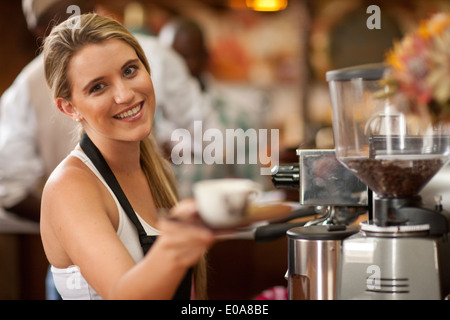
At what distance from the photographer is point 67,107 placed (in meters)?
1.11

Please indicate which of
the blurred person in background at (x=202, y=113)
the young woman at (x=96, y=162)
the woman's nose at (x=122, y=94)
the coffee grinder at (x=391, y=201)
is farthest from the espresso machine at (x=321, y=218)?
the blurred person in background at (x=202, y=113)

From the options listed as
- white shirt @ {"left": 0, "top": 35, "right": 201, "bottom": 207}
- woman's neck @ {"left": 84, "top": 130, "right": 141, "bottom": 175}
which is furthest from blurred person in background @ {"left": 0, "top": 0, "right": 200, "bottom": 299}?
woman's neck @ {"left": 84, "top": 130, "right": 141, "bottom": 175}

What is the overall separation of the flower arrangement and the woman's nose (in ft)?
1.45

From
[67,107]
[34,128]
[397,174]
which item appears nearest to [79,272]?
[67,107]

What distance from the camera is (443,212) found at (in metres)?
0.95

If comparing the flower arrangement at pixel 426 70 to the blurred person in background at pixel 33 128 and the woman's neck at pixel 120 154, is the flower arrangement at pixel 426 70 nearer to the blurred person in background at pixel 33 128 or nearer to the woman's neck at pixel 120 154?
the woman's neck at pixel 120 154

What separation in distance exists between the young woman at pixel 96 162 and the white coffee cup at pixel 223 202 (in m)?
0.22

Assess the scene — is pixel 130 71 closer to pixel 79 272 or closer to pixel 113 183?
pixel 113 183

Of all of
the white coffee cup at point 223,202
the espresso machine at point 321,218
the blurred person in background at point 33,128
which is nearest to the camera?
the white coffee cup at point 223,202

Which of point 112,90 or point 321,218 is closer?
point 112,90

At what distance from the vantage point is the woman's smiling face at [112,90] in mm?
1047

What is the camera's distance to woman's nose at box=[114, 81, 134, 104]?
3.42 feet

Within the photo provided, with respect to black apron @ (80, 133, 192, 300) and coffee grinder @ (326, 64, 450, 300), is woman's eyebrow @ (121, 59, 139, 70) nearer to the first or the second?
black apron @ (80, 133, 192, 300)

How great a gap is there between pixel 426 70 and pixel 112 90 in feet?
1.69
